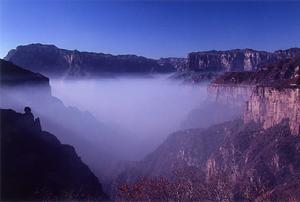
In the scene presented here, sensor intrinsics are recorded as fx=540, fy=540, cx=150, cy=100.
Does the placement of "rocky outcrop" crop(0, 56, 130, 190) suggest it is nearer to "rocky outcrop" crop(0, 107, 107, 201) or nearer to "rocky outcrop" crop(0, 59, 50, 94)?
"rocky outcrop" crop(0, 59, 50, 94)

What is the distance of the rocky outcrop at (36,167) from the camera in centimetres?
5536

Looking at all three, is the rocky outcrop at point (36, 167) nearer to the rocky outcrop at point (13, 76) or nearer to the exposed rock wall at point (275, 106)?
the rocky outcrop at point (13, 76)

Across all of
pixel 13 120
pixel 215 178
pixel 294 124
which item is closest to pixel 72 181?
pixel 13 120

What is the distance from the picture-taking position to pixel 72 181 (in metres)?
65.3

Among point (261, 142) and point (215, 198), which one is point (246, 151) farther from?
point (215, 198)

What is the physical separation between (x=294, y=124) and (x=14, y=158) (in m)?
114

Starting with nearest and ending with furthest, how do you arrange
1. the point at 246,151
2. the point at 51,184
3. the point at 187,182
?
the point at 187,182 → the point at 51,184 → the point at 246,151

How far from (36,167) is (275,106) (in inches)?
5012

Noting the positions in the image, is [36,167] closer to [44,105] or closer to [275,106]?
[44,105]

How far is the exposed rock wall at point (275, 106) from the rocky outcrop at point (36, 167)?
326ft

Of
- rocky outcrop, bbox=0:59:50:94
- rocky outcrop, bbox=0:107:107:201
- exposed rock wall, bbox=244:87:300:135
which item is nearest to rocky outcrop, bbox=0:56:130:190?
rocky outcrop, bbox=0:59:50:94

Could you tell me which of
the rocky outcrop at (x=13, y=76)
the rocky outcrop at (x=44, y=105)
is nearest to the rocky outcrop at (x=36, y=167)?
the rocky outcrop at (x=44, y=105)

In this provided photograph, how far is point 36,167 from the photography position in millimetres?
61625

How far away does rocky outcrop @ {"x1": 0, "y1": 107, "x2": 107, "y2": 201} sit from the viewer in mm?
55363
